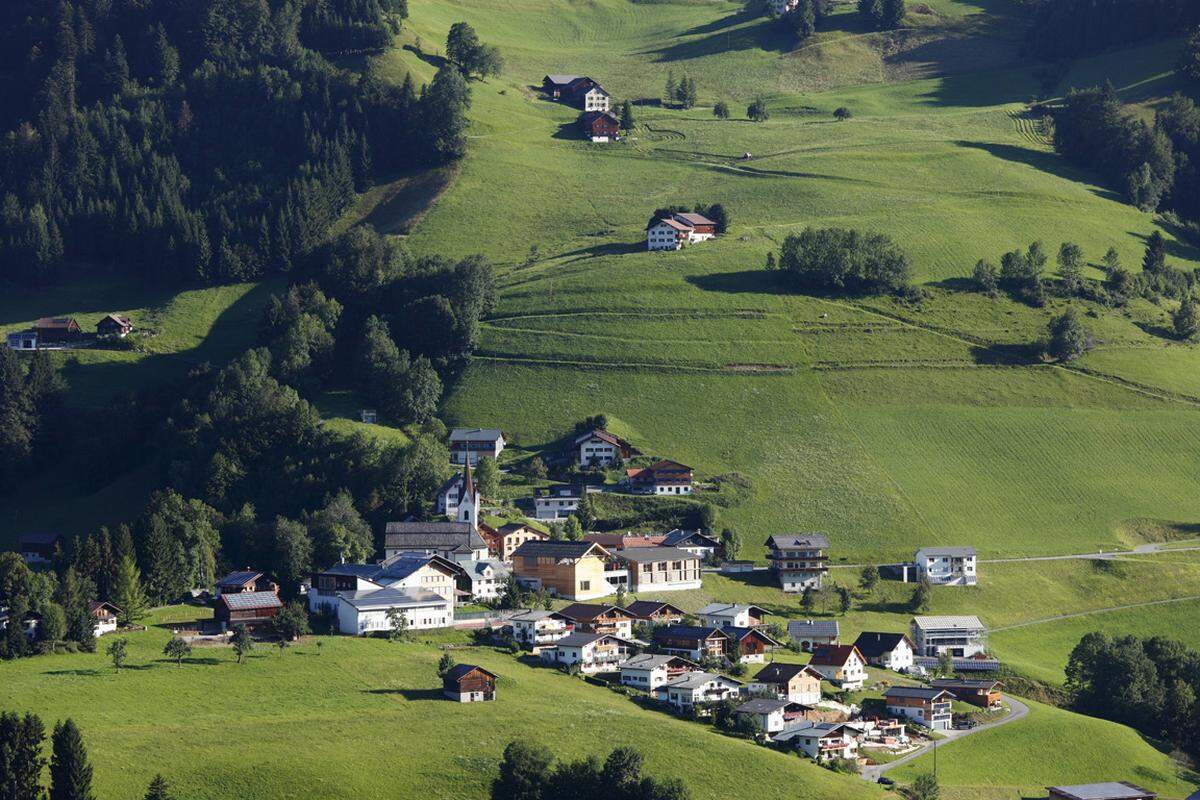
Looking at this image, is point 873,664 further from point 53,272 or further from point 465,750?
point 53,272

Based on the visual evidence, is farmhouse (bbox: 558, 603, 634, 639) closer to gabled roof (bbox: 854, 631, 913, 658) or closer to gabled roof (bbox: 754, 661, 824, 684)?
gabled roof (bbox: 754, 661, 824, 684)

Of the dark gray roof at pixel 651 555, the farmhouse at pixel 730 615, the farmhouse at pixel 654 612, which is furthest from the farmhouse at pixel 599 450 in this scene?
the farmhouse at pixel 654 612

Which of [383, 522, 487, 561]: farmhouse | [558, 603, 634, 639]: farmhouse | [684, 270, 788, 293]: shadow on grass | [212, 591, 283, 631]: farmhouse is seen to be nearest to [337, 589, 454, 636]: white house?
[212, 591, 283, 631]: farmhouse

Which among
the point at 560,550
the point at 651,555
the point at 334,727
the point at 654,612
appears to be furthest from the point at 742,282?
the point at 334,727

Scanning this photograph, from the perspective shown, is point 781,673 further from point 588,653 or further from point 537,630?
point 537,630

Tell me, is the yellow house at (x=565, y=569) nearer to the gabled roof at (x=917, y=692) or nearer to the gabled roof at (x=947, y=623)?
the gabled roof at (x=947, y=623)

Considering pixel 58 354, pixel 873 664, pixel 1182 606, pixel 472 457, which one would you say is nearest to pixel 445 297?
pixel 472 457
